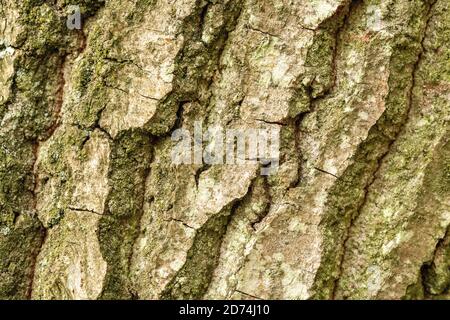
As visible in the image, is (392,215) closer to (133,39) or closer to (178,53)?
(178,53)

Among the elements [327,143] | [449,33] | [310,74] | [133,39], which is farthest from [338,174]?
[133,39]

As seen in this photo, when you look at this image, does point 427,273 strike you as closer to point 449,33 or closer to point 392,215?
point 392,215

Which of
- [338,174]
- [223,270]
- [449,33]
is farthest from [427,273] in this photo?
[449,33]

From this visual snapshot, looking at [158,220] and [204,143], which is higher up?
[204,143]

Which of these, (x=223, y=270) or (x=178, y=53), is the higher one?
(x=178, y=53)

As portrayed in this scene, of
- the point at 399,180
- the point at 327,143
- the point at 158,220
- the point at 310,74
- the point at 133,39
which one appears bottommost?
the point at 158,220

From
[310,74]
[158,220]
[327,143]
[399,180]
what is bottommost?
[158,220]
